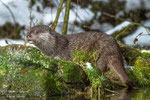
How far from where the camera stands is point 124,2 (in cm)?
994

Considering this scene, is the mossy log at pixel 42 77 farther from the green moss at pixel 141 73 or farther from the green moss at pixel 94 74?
the green moss at pixel 141 73

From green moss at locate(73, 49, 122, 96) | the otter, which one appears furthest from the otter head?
green moss at locate(73, 49, 122, 96)

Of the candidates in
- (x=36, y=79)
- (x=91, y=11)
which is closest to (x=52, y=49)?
(x=36, y=79)

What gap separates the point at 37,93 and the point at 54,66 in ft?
1.77

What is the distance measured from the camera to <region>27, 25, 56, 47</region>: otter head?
17.5ft

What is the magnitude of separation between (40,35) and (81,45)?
28.8 inches

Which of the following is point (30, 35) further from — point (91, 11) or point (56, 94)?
point (91, 11)

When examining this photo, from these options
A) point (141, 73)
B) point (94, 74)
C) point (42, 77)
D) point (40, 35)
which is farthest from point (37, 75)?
point (141, 73)

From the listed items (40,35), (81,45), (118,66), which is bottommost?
(118,66)

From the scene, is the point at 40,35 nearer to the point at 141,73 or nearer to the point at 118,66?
the point at 118,66

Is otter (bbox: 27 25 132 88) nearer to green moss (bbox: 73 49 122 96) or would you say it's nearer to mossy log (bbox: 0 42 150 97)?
green moss (bbox: 73 49 122 96)

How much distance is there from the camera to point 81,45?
548 cm

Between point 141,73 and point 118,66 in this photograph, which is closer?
point 118,66

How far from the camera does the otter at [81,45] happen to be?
5.01m
